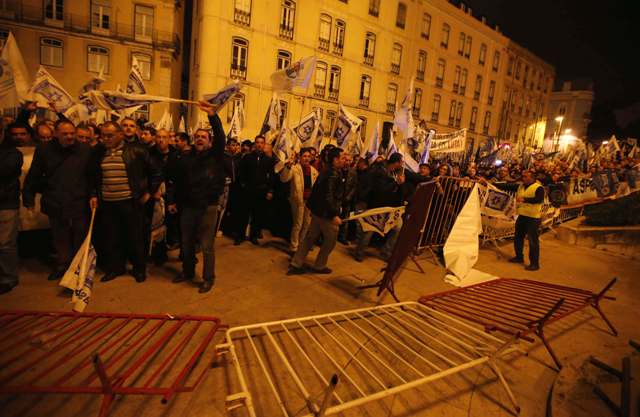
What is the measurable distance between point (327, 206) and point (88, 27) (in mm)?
24094

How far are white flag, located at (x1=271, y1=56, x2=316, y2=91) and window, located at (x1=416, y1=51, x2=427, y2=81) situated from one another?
27.1m

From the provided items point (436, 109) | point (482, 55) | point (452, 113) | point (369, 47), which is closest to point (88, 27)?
point (369, 47)

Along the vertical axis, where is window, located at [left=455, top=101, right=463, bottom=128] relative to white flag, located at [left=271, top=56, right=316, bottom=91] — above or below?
above

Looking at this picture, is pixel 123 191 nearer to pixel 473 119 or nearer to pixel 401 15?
pixel 401 15

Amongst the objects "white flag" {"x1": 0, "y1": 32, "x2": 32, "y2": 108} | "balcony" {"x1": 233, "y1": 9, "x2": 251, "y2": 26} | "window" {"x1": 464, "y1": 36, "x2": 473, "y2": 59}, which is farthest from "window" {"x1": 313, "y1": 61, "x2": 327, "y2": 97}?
"white flag" {"x1": 0, "y1": 32, "x2": 32, "y2": 108}

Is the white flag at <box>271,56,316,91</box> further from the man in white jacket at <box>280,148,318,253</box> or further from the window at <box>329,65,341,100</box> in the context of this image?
the window at <box>329,65,341,100</box>

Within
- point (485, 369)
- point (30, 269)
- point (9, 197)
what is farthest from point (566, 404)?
point (30, 269)

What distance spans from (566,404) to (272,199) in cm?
604

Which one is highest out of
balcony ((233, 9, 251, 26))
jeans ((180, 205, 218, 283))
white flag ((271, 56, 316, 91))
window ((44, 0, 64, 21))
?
balcony ((233, 9, 251, 26))

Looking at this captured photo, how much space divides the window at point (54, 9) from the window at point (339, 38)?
17.7 meters

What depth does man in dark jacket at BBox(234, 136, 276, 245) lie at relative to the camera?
6.86 metres

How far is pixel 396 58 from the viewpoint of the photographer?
29.4 metres

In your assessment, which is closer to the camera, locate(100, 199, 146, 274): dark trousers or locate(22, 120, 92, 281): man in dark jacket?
locate(22, 120, 92, 281): man in dark jacket

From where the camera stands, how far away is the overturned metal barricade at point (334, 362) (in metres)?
2.59
